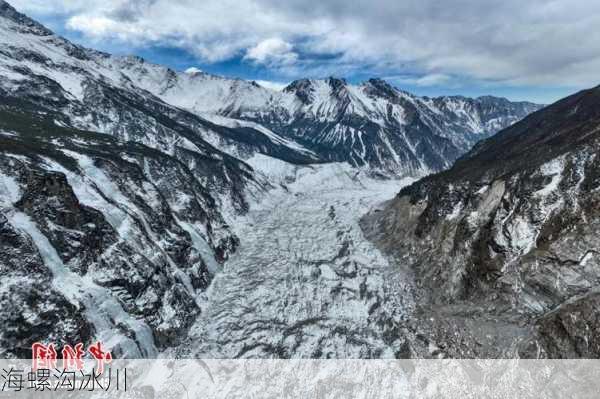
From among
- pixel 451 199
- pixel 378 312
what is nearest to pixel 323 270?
pixel 378 312

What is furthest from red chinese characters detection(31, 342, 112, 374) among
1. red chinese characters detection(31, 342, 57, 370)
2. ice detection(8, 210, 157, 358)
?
ice detection(8, 210, 157, 358)

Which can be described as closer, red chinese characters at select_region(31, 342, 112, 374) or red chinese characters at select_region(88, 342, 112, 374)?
red chinese characters at select_region(31, 342, 112, 374)

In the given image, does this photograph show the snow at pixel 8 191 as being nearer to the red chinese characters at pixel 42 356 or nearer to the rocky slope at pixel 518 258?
the red chinese characters at pixel 42 356

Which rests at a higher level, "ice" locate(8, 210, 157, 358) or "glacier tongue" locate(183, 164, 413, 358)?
"ice" locate(8, 210, 157, 358)

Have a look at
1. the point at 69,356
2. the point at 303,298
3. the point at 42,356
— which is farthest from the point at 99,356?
the point at 303,298

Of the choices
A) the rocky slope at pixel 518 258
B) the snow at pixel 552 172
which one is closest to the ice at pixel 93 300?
the rocky slope at pixel 518 258

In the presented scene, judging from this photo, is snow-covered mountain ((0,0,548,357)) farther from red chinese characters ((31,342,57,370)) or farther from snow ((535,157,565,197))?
snow ((535,157,565,197))

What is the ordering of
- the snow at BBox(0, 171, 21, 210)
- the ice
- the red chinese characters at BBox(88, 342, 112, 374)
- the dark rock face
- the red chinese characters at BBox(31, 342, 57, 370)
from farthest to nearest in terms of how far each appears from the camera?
the snow at BBox(0, 171, 21, 210) → the ice → the red chinese characters at BBox(88, 342, 112, 374) → the dark rock face → the red chinese characters at BBox(31, 342, 57, 370)
